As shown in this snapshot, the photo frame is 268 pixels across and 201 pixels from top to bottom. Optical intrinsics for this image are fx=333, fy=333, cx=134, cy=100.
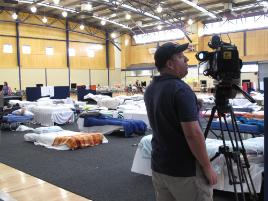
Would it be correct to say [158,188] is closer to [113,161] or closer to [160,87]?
[160,87]

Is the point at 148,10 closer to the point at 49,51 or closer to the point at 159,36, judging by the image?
the point at 159,36

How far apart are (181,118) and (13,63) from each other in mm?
19983

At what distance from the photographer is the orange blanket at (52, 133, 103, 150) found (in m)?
6.20

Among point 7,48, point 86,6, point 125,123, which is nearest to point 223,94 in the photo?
point 125,123

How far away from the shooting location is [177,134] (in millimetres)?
1680

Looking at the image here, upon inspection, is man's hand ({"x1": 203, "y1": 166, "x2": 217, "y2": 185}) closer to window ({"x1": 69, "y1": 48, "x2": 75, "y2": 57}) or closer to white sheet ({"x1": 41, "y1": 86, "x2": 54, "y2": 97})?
white sheet ({"x1": 41, "y1": 86, "x2": 54, "y2": 97})

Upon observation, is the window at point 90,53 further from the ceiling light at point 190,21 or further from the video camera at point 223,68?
the video camera at point 223,68

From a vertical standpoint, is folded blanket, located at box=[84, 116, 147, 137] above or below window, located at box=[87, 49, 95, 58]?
below

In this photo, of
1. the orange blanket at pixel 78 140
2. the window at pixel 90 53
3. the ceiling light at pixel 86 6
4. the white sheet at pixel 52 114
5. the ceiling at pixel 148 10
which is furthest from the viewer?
the window at pixel 90 53

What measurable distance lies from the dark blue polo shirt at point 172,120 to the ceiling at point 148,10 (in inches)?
587

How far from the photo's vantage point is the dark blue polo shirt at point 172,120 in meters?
1.61

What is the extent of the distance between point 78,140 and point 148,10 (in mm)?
13565

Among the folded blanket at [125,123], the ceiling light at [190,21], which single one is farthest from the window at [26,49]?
the folded blanket at [125,123]

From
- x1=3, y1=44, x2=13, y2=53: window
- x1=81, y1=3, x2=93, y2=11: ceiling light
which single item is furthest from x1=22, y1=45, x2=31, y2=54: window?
x1=81, y1=3, x2=93, y2=11: ceiling light
